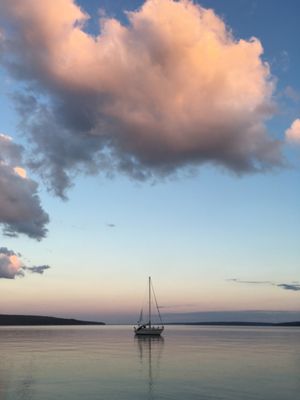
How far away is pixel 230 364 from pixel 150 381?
19659mm

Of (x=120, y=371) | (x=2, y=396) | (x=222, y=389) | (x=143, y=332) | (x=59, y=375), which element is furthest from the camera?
A: (x=143, y=332)

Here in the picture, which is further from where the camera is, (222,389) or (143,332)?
(143,332)

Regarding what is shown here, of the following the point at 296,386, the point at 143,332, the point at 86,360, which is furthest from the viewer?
the point at 143,332

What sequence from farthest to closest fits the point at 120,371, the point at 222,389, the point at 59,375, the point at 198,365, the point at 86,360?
the point at 86,360, the point at 198,365, the point at 120,371, the point at 59,375, the point at 222,389

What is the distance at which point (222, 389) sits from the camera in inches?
1683

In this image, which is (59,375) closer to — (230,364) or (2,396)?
(2,396)

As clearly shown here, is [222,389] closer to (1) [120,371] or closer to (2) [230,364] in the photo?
(1) [120,371]

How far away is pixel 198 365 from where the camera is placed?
6284 centimetres

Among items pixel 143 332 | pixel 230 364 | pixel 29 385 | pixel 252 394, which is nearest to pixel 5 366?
pixel 29 385

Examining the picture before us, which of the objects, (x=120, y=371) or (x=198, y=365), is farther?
(x=198, y=365)

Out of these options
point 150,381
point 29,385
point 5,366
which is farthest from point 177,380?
point 5,366

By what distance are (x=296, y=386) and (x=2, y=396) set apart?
27.1 meters

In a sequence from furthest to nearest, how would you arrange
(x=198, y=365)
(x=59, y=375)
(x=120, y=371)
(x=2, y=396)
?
(x=198, y=365) → (x=120, y=371) → (x=59, y=375) → (x=2, y=396)

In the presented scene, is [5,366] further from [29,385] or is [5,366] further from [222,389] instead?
[222,389]
